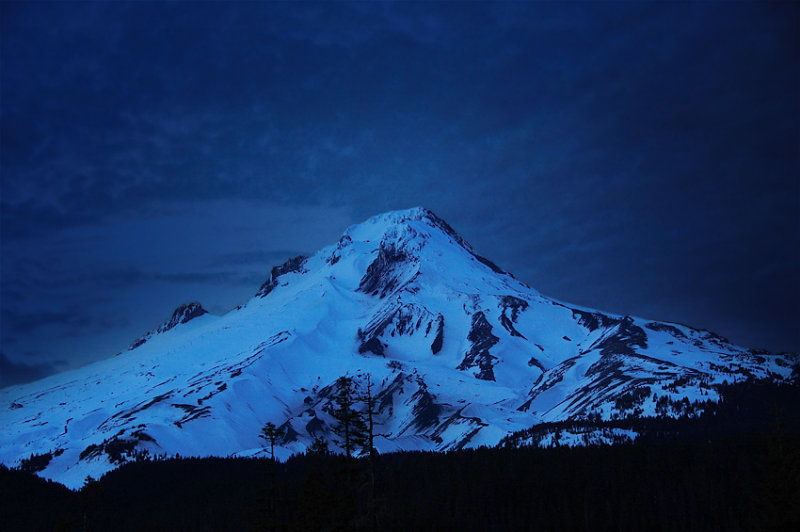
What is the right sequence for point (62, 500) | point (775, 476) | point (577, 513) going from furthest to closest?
point (62, 500) < point (577, 513) < point (775, 476)

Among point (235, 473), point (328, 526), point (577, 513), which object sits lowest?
point (328, 526)

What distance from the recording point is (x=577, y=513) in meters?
122

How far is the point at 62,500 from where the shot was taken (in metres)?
176

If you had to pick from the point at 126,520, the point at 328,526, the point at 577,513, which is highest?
the point at 126,520

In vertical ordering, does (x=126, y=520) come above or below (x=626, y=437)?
below

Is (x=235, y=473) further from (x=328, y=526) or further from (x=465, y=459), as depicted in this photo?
(x=328, y=526)

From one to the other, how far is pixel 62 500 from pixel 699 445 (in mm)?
151083

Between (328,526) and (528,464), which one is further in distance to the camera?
(528,464)

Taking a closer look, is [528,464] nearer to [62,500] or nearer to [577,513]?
[577,513]

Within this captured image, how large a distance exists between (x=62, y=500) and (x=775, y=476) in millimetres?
165288

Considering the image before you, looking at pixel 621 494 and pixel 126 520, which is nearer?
pixel 621 494

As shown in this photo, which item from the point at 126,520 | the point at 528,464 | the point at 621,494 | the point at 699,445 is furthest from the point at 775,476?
the point at 126,520

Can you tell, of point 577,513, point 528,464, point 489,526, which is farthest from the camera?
point 528,464

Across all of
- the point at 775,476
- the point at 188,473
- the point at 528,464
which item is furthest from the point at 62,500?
the point at 775,476
